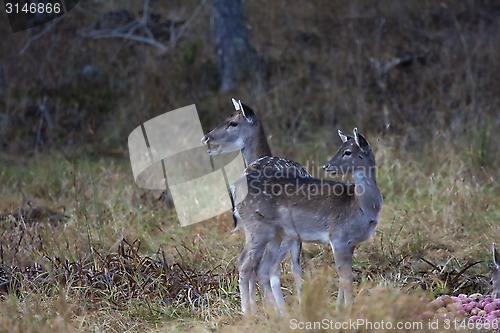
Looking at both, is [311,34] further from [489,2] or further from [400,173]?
[400,173]

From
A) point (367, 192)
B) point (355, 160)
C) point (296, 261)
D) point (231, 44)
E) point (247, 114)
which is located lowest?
point (231, 44)

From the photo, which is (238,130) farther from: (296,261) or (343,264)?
(343,264)

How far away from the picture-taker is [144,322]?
21.4 ft

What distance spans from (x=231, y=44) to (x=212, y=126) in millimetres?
1559

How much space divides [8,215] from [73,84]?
6.37 m

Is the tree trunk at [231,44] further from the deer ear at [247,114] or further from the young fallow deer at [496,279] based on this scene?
the young fallow deer at [496,279]

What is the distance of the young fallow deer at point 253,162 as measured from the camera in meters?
6.54

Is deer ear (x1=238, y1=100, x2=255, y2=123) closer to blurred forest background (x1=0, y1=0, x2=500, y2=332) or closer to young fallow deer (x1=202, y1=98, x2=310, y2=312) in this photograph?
young fallow deer (x1=202, y1=98, x2=310, y2=312)

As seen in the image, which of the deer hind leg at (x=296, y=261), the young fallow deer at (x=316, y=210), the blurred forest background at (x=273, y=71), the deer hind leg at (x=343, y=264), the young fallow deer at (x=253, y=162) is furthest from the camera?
the blurred forest background at (x=273, y=71)

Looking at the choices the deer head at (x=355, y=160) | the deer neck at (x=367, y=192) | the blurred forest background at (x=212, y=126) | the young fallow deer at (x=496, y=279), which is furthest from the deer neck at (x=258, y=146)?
the young fallow deer at (x=496, y=279)

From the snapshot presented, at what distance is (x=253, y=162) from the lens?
788 centimetres

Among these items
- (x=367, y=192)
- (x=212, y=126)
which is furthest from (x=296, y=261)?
(x=212, y=126)

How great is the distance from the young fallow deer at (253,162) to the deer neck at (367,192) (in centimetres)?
58

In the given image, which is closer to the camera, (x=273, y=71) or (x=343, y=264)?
(x=343, y=264)
